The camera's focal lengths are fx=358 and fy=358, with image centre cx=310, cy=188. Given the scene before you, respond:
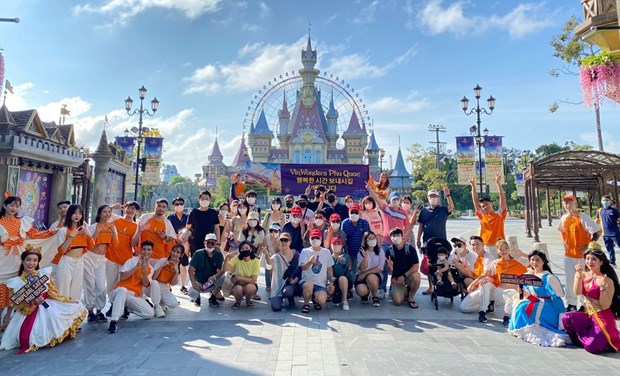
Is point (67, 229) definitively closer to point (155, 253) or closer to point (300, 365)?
point (155, 253)

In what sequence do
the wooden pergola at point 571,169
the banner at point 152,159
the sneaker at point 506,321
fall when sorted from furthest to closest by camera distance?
the banner at point 152,159
the wooden pergola at point 571,169
the sneaker at point 506,321

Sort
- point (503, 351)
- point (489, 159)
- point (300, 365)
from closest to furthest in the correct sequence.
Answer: point (300, 365), point (503, 351), point (489, 159)

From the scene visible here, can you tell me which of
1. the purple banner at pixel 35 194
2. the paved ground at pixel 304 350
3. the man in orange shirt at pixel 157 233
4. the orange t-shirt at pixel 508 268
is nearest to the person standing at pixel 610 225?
the orange t-shirt at pixel 508 268

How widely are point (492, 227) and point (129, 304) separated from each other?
6098 millimetres

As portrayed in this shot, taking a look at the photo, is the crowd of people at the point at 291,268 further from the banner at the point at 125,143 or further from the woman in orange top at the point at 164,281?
the banner at the point at 125,143

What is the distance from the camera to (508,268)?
5.51m

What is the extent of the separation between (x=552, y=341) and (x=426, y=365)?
5.84 feet

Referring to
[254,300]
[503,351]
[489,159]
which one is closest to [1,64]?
[254,300]

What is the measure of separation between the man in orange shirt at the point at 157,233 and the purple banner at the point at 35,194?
6764mm

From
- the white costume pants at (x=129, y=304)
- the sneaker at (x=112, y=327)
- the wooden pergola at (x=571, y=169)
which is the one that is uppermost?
the wooden pergola at (x=571, y=169)

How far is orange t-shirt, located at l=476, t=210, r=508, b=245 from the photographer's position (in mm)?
6371

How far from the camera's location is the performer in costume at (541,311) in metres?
4.38

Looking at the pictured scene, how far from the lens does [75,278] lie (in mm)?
5105

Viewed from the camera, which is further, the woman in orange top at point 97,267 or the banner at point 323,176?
the banner at point 323,176
